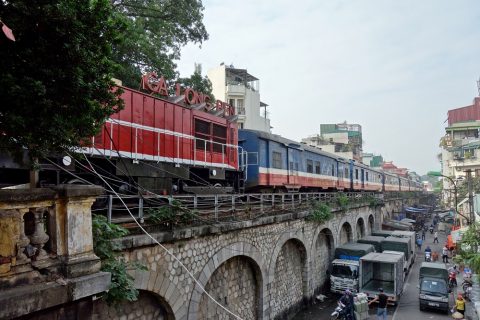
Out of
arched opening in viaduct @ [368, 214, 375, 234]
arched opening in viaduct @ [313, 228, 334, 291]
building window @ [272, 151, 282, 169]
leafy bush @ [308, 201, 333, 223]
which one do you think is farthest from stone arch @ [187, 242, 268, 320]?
arched opening in viaduct @ [368, 214, 375, 234]

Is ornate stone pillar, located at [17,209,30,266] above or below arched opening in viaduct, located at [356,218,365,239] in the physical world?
above

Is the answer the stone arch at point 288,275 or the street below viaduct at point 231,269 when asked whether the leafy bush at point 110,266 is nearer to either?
the street below viaduct at point 231,269

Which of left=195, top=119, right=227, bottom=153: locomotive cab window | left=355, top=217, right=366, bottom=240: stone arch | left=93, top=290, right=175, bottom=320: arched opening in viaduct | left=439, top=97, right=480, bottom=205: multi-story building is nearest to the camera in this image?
left=93, top=290, right=175, bottom=320: arched opening in viaduct

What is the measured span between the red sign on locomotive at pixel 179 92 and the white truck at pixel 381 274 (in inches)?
434

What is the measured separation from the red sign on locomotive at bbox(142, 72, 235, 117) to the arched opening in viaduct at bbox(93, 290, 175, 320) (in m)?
6.94

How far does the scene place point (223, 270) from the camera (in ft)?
38.2

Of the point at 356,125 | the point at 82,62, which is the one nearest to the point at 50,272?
the point at 82,62

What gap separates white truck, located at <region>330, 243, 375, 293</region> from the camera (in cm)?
1967

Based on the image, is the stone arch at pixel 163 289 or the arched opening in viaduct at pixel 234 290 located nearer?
the stone arch at pixel 163 289

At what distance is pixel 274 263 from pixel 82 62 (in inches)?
467

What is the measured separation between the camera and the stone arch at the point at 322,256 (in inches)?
784

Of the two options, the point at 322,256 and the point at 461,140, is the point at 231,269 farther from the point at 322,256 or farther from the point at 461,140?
the point at 461,140

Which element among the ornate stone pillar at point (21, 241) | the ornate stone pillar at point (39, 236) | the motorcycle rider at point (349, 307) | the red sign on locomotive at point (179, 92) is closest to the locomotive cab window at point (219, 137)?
the red sign on locomotive at point (179, 92)

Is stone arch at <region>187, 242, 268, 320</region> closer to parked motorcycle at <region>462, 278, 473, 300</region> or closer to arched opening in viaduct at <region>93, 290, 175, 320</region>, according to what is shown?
arched opening in viaduct at <region>93, 290, 175, 320</region>
